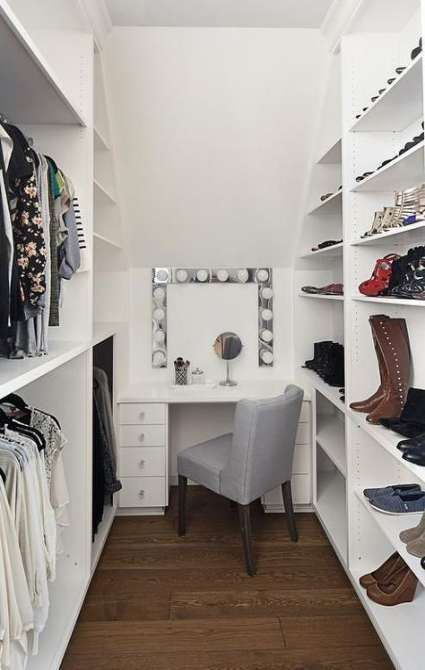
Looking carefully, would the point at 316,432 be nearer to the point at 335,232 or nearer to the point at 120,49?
the point at 335,232

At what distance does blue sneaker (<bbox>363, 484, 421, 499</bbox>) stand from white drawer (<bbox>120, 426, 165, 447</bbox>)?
1.21 metres

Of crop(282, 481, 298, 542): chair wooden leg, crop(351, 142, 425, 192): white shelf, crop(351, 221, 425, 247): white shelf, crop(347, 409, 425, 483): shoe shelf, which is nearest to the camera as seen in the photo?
crop(347, 409, 425, 483): shoe shelf

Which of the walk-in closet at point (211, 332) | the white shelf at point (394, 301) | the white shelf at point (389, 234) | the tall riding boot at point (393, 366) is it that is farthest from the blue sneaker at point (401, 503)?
the white shelf at point (389, 234)

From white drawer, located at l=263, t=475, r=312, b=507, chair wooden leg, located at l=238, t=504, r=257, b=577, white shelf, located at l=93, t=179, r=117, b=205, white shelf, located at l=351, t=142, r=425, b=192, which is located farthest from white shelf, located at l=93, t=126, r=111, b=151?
white drawer, located at l=263, t=475, r=312, b=507

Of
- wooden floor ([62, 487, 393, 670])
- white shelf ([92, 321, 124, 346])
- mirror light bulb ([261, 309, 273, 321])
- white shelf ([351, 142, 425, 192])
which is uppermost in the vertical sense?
white shelf ([351, 142, 425, 192])

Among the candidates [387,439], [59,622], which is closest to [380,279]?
[387,439]

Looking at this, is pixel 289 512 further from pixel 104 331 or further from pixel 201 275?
pixel 201 275

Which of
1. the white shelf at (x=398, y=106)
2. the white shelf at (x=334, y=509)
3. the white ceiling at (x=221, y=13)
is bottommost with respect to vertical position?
the white shelf at (x=334, y=509)

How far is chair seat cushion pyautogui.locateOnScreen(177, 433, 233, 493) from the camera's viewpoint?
2328mm

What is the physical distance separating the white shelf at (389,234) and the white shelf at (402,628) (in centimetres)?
141

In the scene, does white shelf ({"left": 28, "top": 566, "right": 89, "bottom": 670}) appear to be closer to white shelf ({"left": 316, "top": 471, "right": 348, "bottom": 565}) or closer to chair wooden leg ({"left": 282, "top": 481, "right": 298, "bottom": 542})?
chair wooden leg ({"left": 282, "top": 481, "right": 298, "bottom": 542})

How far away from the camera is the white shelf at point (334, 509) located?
2266 mm

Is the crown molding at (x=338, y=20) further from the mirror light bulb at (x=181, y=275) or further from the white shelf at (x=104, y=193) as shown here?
the mirror light bulb at (x=181, y=275)

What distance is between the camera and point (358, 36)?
79.1 inches
